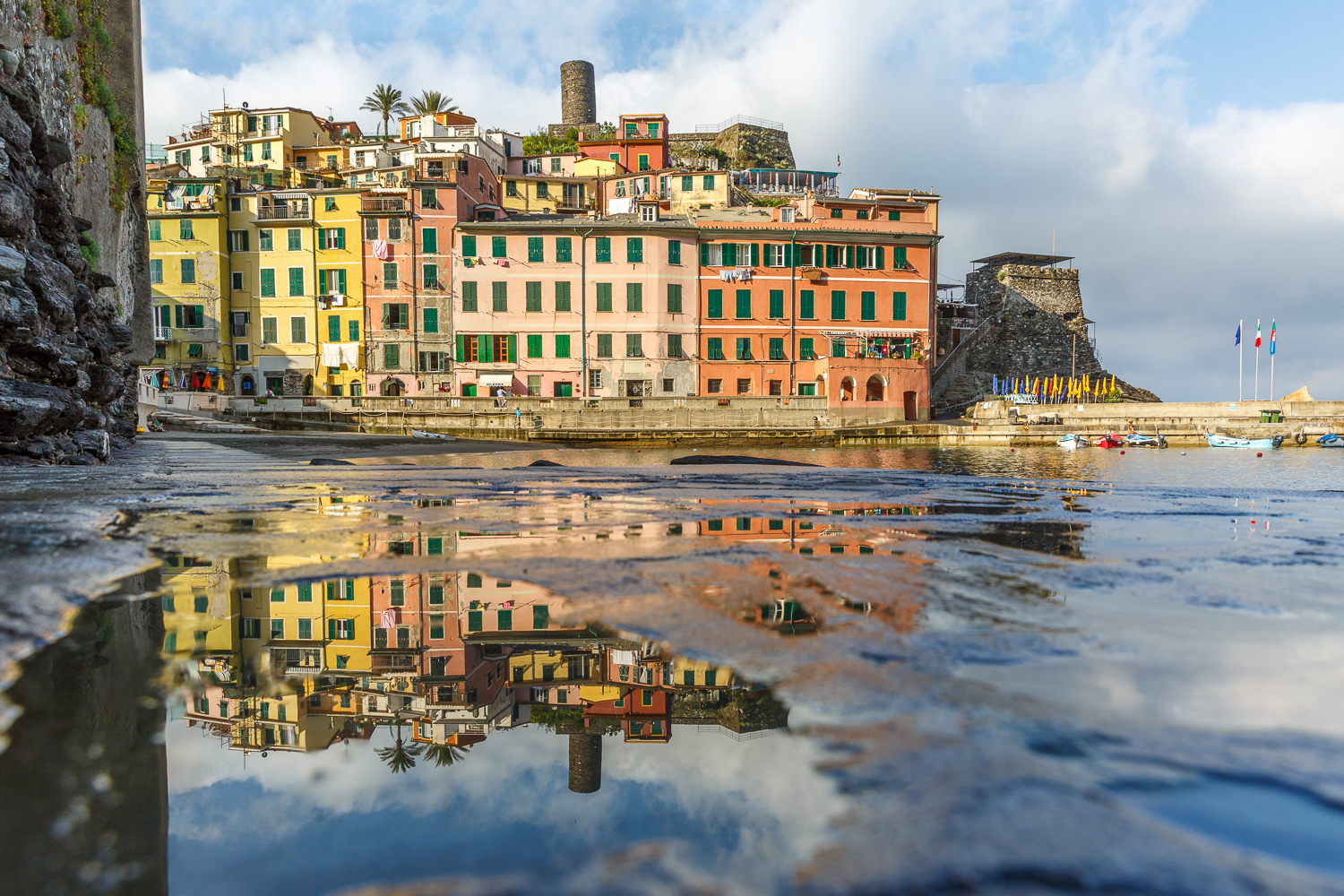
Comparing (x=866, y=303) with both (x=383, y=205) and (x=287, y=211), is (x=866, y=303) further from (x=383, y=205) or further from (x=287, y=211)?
(x=287, y=211)

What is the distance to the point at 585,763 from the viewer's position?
1.50 meters

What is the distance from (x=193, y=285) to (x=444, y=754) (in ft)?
167

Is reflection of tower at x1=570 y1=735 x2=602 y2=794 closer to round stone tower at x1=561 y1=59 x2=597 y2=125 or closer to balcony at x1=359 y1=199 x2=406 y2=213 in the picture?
balcony at x1=359 y1=199 x2=406 y2=213

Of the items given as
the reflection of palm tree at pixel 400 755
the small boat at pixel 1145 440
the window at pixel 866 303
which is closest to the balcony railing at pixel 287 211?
the window at pixel 866 303

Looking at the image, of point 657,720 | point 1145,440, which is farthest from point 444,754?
point 1145,440

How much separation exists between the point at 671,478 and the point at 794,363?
32.2 m

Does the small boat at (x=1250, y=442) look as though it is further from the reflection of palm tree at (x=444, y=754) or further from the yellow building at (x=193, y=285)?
the yellow building at (x=193, y=285)

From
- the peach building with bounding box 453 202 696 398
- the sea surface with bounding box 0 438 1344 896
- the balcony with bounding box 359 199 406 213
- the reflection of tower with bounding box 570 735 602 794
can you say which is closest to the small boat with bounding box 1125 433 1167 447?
the peach building with bounding box 453 202 696 398

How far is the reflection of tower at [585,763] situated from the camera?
139 cm

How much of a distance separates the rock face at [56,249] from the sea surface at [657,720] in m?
5.52

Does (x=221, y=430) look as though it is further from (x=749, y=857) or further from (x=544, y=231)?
(x=749, y=857)

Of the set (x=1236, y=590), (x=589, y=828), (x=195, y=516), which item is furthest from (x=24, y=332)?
(x=1236, y=590)

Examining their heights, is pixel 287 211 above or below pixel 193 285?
above

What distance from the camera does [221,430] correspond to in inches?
1196
